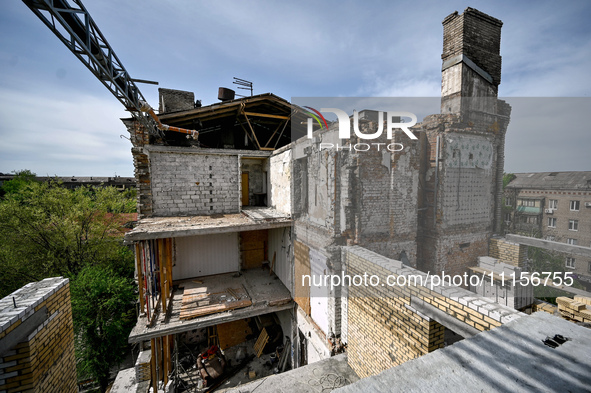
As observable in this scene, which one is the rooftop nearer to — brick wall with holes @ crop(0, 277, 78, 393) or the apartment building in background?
the apartment building in background

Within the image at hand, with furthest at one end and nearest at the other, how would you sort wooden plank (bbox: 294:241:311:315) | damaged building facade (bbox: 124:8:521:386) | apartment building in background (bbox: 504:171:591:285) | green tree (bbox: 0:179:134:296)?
apartment building in background (bbox: 504:171:591:285) < green tree (bbox: 0:179:134:296) < wooden plank (bbox: 294:241:311:315) < damaged building facade (bbox: 124:8:521:386)

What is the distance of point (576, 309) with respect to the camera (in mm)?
4039

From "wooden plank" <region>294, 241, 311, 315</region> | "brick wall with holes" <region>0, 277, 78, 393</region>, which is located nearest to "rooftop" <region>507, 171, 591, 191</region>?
"wooden plank" <region>294, 241, 311, 315</region>

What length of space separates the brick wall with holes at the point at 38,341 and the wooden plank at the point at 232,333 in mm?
6079

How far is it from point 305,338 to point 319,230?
3.71 m

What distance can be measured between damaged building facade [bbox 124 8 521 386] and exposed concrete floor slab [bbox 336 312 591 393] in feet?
2.22

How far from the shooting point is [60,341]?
391 cm

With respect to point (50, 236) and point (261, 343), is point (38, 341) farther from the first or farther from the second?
point (50, 236)

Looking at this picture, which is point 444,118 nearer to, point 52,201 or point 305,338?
point 305,338

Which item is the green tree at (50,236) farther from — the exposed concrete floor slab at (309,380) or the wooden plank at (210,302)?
the exposed concrete floor slab at (309,380)

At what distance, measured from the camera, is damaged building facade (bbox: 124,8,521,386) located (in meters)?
4.40

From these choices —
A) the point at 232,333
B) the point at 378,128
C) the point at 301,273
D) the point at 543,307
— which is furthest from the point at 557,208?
the point at 232,333

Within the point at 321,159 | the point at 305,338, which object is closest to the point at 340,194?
the point at 321,159

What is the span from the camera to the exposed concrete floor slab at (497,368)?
148 cm
